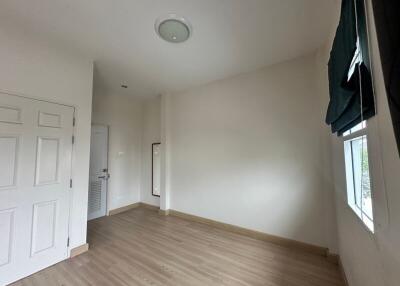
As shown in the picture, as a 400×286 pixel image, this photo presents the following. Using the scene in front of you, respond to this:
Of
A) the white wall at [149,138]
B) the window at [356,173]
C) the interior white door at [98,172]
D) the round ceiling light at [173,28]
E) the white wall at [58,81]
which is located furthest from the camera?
the white wall at [149,138]

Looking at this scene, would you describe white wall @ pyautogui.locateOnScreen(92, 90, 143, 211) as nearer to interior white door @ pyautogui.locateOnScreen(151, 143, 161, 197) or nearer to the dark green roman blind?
interior white door @ pyautogui.locateOnScreen(151, 143, 161, 197)

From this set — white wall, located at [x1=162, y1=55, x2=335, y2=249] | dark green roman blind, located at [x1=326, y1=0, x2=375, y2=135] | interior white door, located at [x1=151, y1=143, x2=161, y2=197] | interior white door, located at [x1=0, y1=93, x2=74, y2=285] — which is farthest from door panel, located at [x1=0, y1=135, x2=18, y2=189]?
dark green roman blind, located at [x1=326, y1=0, x2=375, y2=135]

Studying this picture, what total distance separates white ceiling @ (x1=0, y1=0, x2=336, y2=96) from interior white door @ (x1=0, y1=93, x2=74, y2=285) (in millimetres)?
915

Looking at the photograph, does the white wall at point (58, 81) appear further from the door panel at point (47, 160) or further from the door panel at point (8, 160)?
the door panel at point (8, 160)

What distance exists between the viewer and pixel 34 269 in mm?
2111

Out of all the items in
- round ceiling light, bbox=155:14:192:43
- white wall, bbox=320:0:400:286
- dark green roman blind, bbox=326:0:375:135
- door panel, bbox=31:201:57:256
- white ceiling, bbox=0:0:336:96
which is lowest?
door panel, bbox=31:201:57:256

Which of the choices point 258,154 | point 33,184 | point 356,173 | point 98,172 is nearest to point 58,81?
point 33,184

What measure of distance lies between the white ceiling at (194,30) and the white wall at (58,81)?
175 millimetres

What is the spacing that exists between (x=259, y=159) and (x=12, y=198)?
3246 millimetres

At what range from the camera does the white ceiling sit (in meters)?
1.77

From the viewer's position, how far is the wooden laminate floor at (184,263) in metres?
1.98

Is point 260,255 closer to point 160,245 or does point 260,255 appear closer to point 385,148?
point 160,245

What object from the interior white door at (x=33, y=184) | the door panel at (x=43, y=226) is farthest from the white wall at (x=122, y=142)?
the door panel at (x=43, y=226)

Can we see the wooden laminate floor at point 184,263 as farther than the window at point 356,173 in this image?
Yes
